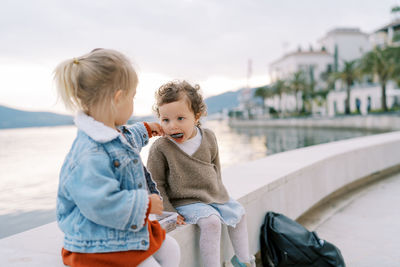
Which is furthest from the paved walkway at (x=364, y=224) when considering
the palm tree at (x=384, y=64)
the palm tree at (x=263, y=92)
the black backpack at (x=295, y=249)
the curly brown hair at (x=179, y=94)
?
the palm tree at (x=263, y=92)

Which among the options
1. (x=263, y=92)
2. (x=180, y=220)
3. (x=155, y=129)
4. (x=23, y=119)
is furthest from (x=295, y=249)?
(x=23, y=119)

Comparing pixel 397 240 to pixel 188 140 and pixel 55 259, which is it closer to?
pixel 188 140

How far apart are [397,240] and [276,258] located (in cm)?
126

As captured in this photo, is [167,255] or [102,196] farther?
[167,255]

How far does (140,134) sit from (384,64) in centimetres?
3688

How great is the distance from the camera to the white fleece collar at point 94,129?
1330 mm

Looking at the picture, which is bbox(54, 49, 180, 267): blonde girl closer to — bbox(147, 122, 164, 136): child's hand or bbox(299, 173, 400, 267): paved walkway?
bbox(147, 122, 164, 136): child's hand

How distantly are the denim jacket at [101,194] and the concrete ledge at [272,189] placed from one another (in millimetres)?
383

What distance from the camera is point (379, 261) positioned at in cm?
267

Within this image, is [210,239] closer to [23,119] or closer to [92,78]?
[92,78]

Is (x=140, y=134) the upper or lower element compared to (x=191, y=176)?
upper

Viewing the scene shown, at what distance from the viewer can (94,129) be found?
135 cm

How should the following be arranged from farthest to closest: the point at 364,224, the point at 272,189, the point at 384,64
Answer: the point at 384,64 < the point at 364,224 < the point at 272,189

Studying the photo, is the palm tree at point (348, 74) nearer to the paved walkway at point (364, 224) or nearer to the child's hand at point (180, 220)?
the paved walkway at point (364, 224)
